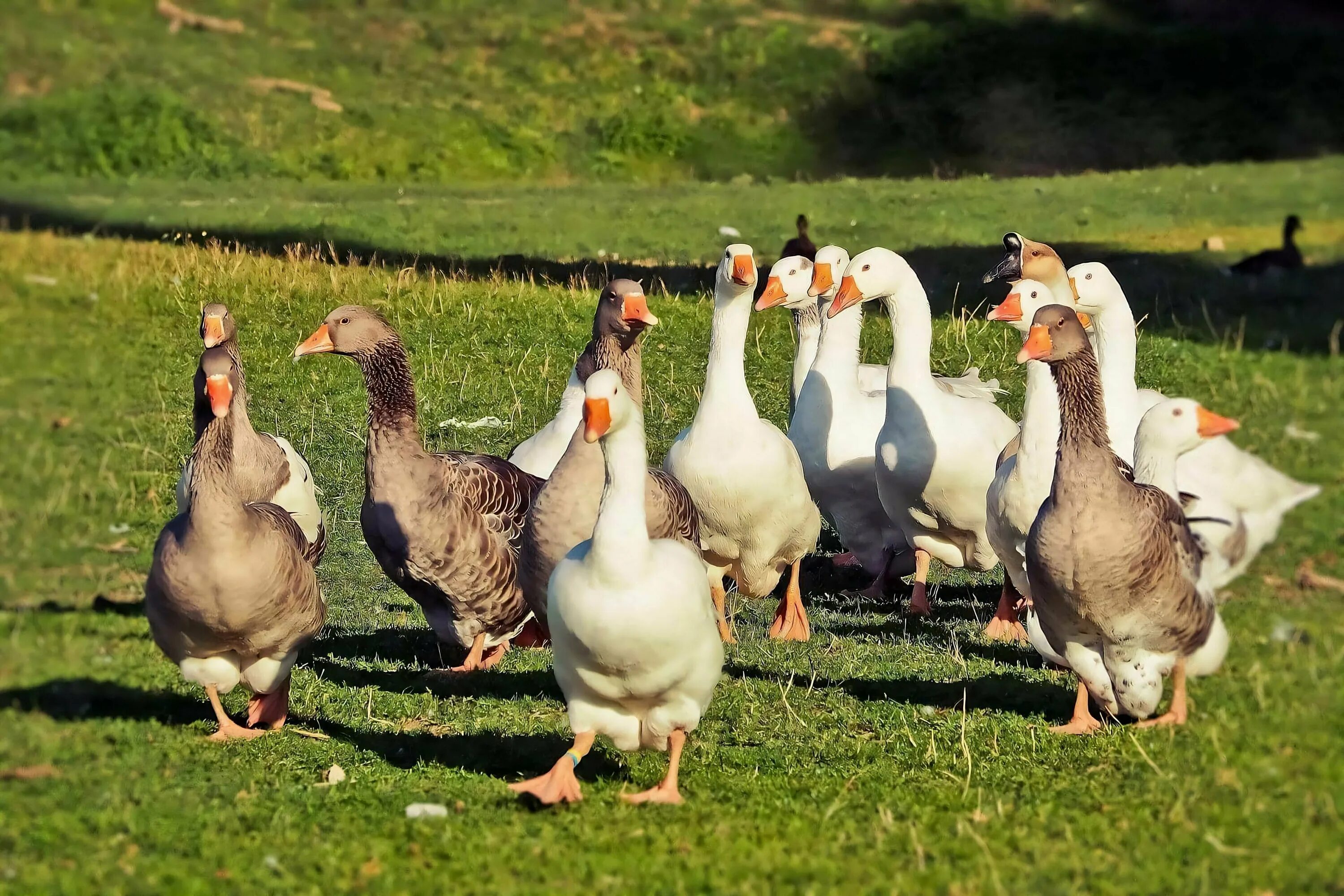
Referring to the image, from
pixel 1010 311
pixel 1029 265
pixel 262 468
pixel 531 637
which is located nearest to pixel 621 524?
pixel 531 637

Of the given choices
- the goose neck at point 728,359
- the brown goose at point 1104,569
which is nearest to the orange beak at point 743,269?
the goose neck at point 728,359

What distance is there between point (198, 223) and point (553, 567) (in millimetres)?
18168

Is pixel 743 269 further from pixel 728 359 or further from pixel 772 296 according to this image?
pixel 772 296

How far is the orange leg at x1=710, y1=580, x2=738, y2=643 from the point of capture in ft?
35.1

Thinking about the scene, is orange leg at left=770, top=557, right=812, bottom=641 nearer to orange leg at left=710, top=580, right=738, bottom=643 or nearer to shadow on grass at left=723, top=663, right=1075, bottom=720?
orange leg at left=710, top=580, right=738, bottom=643

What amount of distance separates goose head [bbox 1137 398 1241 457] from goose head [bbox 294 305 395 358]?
473 centimetres

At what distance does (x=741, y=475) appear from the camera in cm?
1055

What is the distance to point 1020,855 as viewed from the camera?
6.48 meters

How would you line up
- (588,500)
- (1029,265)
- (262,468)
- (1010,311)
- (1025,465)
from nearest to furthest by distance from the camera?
1. (588,500)
2. (1025,465)
3. (1010,311)
4. (262,468)
5. (1029,265)

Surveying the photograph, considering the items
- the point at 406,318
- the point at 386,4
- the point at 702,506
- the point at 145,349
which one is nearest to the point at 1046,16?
the point at 386,4

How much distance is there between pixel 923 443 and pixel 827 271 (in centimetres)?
163

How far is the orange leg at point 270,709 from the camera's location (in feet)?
27.3

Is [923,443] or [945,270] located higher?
[945,270]

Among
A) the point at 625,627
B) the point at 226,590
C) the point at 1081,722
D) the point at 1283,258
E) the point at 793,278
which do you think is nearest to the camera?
the point at 625,627
